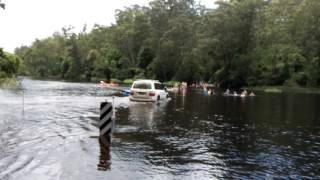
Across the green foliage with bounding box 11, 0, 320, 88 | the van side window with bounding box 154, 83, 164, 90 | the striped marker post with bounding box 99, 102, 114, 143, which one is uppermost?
the green foliage with bounding box 11, 0, 320, 88

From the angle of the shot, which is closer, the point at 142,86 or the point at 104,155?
the point at 104,155

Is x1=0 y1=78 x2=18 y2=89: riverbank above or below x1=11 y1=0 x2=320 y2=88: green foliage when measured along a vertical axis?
below

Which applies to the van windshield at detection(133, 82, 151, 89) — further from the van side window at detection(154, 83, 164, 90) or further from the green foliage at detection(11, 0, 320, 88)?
the green foliage at detection(11, 0, 320, 88)

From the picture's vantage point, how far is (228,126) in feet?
71.7

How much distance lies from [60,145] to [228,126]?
919 centimetres

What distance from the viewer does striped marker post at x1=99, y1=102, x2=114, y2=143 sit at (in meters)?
16.5

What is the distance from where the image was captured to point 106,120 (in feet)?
55.2

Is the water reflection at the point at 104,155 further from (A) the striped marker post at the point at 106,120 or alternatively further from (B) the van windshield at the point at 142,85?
(B) the van windshield at the point at 142,85

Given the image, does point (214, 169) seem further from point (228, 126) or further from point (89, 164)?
point (228, 126)

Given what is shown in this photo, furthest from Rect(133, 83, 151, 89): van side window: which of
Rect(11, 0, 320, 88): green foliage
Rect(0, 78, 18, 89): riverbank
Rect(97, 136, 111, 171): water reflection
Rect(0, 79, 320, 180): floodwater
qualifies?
Rect(11, 0, 320, 88): green foliage

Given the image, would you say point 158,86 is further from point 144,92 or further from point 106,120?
point 106,120

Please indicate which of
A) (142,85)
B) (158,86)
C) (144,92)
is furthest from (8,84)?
(144,92)

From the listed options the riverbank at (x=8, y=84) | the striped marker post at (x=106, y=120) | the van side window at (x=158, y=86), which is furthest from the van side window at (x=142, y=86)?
the riverbank at (x=8, y=84)

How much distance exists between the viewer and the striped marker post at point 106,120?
54.2 feet
